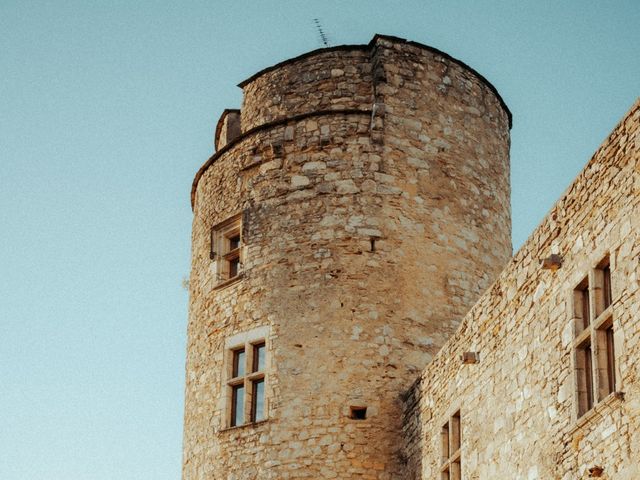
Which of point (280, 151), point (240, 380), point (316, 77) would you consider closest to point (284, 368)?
point (240, 380)

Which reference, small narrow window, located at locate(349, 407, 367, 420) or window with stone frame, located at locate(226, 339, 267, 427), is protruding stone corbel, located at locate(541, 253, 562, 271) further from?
window with stone frame, located at locate(226, 339, 267, 427)

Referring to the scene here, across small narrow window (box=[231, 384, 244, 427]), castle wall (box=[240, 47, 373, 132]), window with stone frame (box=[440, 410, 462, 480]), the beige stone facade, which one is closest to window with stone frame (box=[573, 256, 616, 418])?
the beige stone facade

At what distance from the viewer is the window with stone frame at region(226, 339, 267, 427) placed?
1619 centimetres

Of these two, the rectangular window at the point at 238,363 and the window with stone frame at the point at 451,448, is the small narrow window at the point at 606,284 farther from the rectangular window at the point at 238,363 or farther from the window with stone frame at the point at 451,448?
the rectangular window at the point at 238,363

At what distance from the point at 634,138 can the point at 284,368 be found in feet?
24.4

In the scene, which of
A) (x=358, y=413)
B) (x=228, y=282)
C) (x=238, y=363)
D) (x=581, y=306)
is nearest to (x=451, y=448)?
(x=358, y=413)

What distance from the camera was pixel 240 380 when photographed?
54.1ft

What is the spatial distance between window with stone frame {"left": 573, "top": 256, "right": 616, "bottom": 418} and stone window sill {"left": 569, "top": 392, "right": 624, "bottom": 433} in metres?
0.10

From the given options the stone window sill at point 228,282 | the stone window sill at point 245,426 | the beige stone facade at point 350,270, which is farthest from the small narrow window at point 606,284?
the stone window sill at point 228,282

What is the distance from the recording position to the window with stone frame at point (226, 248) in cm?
1753

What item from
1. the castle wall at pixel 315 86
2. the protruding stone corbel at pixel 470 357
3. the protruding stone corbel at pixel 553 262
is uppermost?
the castle wall at pixel 315 86

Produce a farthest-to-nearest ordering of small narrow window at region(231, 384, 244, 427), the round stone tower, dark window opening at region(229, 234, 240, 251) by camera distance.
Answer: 1. dark window opening at region(229, 234, 240, 251)
2. small narrow window at region(231, 384, 244, 427)
3. the round stone tower

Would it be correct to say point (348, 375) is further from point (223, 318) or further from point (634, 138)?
point (634, 138)

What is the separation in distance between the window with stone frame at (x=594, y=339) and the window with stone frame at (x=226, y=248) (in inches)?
296
